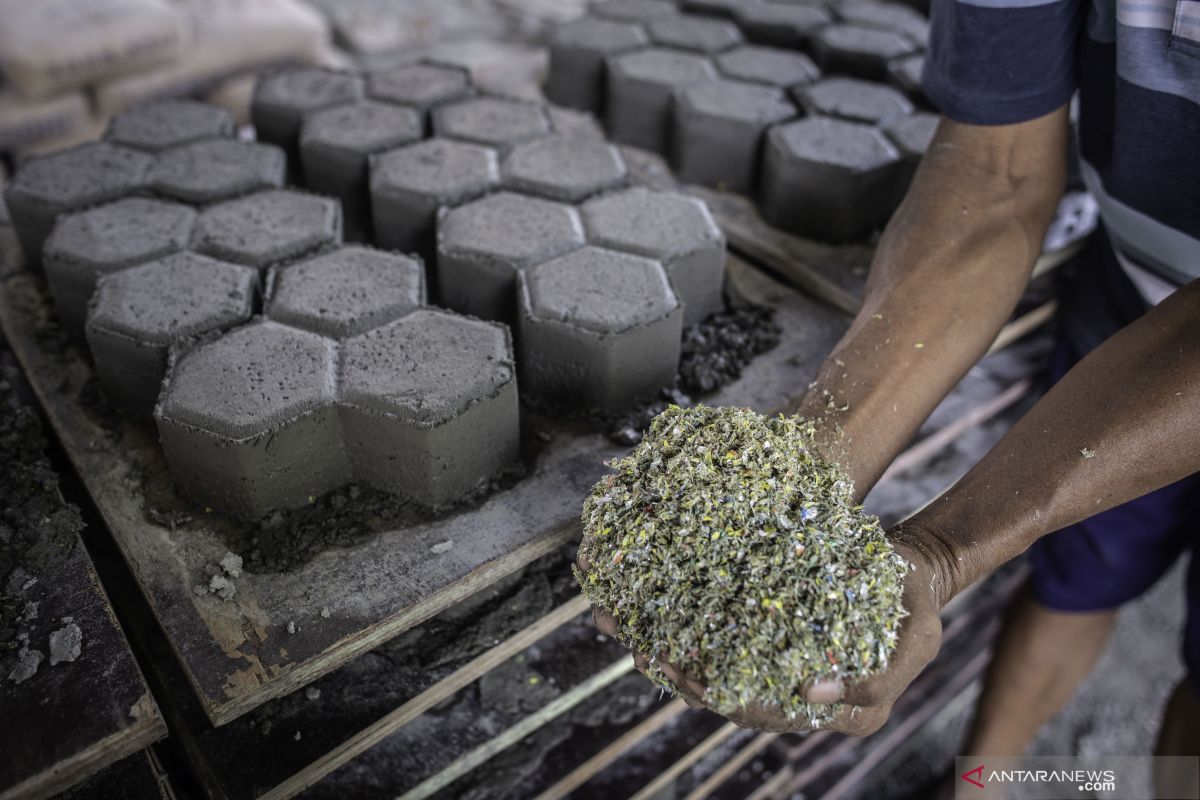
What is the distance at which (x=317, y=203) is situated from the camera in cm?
159

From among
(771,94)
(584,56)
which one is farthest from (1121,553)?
(584,56)

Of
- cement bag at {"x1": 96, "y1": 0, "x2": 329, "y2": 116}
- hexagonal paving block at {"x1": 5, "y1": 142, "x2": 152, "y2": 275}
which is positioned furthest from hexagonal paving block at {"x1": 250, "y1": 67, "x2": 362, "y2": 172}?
cement bag at {"x1": 96, "y1": 0, "x2": 329, "y2": 116}

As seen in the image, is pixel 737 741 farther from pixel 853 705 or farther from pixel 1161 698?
pixel 1161 698

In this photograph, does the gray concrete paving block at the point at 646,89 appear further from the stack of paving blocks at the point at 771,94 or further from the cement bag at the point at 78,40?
the cement bag at the point at 78,40

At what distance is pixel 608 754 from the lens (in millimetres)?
1482

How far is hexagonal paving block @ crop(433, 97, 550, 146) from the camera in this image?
1.76 metres

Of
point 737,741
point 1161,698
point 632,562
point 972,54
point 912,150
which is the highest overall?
point 972,54

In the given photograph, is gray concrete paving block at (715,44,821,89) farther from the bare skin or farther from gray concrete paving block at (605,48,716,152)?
the bare skin

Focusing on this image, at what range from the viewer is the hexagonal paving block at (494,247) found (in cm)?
142

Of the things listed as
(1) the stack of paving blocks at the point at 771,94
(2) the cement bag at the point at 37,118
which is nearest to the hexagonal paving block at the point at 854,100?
(1) the stack of paving blocks at the point at 771,94

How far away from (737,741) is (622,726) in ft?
1.18

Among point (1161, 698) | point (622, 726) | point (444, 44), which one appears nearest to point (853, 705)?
point (622, 726)

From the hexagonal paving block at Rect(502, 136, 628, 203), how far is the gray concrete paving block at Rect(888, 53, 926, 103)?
709 mm

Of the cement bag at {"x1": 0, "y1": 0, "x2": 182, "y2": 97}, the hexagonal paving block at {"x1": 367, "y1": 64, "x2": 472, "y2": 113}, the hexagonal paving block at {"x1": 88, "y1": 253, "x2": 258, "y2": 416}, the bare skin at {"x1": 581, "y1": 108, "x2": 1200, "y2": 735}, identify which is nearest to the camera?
the bare skin at {"x1": 581, "y1": 108, "x2": 1200, "y2": 735}
